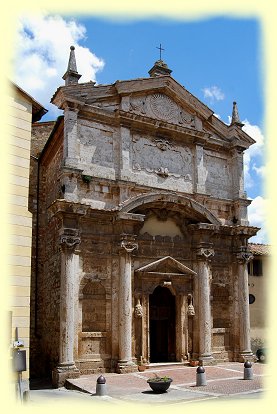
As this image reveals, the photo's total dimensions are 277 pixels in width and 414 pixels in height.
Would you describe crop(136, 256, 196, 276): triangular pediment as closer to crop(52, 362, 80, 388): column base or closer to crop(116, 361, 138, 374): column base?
crop(116, 361, 138, 374): column base

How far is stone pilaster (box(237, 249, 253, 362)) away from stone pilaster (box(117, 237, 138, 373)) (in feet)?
19.6

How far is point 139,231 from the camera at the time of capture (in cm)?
2067

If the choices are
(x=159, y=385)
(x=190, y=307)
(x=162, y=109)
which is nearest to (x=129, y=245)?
(x=190, y=307)

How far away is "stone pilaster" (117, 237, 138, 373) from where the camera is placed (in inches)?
739

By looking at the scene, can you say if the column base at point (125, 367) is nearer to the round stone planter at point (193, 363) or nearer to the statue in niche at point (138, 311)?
the statue in niche at point (138, 311)

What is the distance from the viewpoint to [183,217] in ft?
71.8

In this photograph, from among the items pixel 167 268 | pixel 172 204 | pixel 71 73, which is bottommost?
pixel 167 268

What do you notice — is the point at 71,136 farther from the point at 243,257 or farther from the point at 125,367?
the point at 243,257

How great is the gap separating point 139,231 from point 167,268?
2045 millimetres

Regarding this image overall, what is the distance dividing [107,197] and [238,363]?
9721mm

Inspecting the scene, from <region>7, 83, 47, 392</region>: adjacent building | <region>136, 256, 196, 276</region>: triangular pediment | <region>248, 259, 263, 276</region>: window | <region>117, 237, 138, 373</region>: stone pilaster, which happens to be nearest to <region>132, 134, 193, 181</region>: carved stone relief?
<region>117, 237, 138, 373</region>: stone pilaster

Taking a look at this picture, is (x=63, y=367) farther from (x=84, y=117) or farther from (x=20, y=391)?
(x=84, y=117)

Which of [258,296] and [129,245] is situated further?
[258,296]

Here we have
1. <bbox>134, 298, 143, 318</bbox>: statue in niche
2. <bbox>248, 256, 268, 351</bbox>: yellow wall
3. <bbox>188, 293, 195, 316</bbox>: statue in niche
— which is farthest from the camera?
<bbox>248, 256, 268, 351</bbox>: yellow wall
